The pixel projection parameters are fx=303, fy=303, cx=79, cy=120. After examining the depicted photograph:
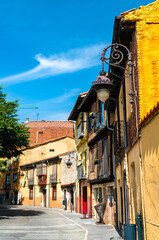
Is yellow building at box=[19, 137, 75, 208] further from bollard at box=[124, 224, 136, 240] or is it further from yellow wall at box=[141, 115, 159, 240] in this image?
yellow wall at box=[141, 115, 159, 240]

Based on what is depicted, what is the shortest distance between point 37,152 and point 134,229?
131 ft

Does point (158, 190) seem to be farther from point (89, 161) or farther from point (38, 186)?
point (38, 186)

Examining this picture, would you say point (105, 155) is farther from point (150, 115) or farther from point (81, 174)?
point (150, 115)

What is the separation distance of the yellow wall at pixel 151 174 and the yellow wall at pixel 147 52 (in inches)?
40.1

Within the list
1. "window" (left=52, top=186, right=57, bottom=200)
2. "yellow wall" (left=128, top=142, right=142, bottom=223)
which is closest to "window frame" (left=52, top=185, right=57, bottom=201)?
"window" (left=52, top=186, right=57, bottom=200)

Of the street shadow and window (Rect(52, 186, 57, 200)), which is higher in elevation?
window (Rect(52, 186, 57, 200))

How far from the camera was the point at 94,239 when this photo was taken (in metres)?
11.8

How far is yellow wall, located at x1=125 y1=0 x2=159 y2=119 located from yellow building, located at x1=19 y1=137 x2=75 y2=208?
2946 cm

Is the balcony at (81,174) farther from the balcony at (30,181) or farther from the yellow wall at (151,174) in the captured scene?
the balcony at (30,181)

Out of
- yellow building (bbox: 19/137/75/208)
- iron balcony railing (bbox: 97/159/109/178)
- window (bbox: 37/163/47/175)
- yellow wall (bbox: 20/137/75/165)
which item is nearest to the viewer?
iron balcony railing (bbox: 97/159/109/178)

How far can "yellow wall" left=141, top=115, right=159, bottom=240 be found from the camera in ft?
21.1

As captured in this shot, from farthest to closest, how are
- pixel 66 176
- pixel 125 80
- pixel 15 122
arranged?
1. pixel 66 176
2. pixel 15 122
3. pixel 125 80

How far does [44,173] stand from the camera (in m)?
42.2

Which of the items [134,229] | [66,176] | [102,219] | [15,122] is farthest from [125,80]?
[66,176]
